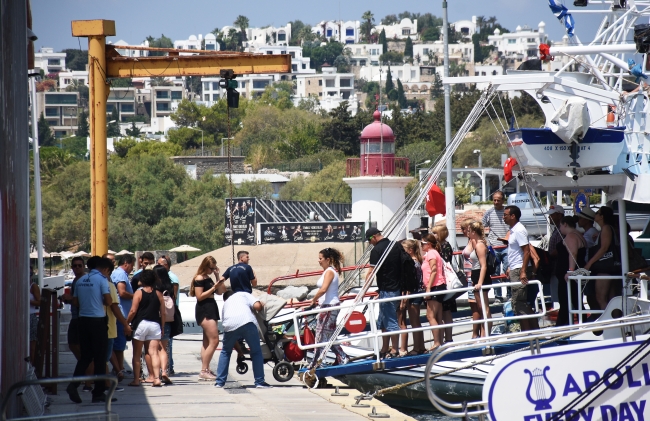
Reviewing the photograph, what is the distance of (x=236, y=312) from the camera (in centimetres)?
1184

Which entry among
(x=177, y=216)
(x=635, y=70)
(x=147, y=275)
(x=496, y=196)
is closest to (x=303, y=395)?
(x=147, y=275)

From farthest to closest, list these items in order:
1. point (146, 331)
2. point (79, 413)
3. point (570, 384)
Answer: point (146, 331) → point (570, 384) → point (79, 413)

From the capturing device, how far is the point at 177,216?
64.0m

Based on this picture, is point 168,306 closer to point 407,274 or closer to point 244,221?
point 407,274

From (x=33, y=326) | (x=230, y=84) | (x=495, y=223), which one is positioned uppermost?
→ (x=230, y=84)

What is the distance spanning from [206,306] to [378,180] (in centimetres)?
2522

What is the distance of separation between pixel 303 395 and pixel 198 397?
138 cm

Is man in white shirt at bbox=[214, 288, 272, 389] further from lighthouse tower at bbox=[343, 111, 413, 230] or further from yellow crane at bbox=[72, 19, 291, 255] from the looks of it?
lighthouse tower at bbox=[343, 111, 413, 230]

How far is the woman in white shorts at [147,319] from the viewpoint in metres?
11.5

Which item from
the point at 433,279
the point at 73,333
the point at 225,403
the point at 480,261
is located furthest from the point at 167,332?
the point at 480,261

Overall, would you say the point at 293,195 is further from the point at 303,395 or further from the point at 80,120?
the point at 80,120

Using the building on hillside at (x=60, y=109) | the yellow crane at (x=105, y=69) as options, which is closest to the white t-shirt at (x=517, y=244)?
the yellow crane at (x=105, y=69)

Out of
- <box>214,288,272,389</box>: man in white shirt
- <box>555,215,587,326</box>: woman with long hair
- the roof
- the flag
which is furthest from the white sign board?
the roof

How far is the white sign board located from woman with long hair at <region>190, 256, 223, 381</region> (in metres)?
5.01
